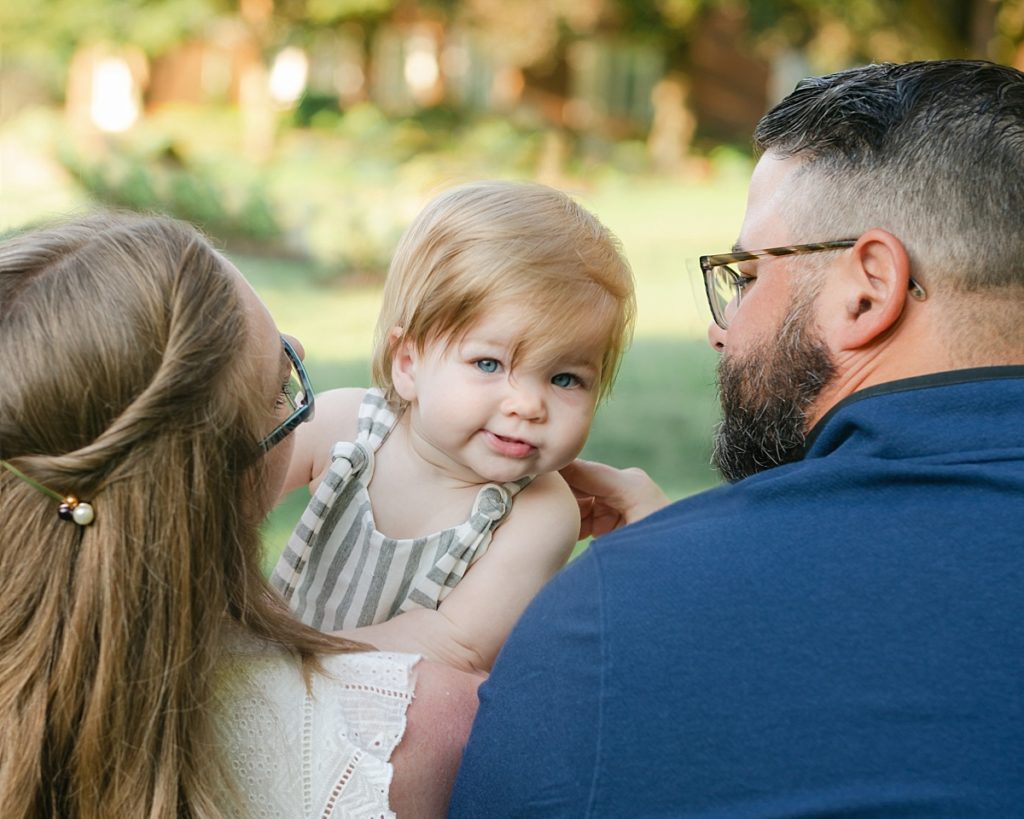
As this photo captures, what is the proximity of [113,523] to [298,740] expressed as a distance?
1.36 ft

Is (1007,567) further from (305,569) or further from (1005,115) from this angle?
(305,569)

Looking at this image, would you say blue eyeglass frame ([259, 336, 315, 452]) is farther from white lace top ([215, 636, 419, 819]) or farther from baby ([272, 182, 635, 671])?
baby ([272, 182, 635, 671])

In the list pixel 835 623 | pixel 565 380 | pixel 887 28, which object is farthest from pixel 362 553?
pixel 887 28

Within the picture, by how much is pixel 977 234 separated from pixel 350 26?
21.3 m

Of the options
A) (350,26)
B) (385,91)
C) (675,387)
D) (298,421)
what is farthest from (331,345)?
(385,91)

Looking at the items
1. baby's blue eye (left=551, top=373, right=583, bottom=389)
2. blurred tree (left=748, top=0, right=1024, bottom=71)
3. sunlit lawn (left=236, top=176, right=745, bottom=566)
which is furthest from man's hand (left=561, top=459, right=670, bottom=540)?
blurred tree (left=748, top=0, right=1024, bottom=71)

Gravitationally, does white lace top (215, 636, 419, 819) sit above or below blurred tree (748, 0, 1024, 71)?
below

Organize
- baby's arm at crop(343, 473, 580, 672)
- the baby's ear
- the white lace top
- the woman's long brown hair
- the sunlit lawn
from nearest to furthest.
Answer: the woman's long brown hair < the white lace top < baby's arm at crop(343, 473, 580, 672) < the baby's ear < the sunlit lawn

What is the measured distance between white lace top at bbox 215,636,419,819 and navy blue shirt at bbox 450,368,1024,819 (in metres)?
0.16

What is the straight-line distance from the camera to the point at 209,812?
5.51ft

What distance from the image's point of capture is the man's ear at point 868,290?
2014mm

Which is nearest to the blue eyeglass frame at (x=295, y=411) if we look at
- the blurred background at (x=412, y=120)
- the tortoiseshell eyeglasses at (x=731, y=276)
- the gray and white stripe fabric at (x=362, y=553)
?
the gray and white stripe fabric at (x=362, y=553)

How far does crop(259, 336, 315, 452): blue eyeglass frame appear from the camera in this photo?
1.85 meters

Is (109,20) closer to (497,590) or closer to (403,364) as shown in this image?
(403,364)
